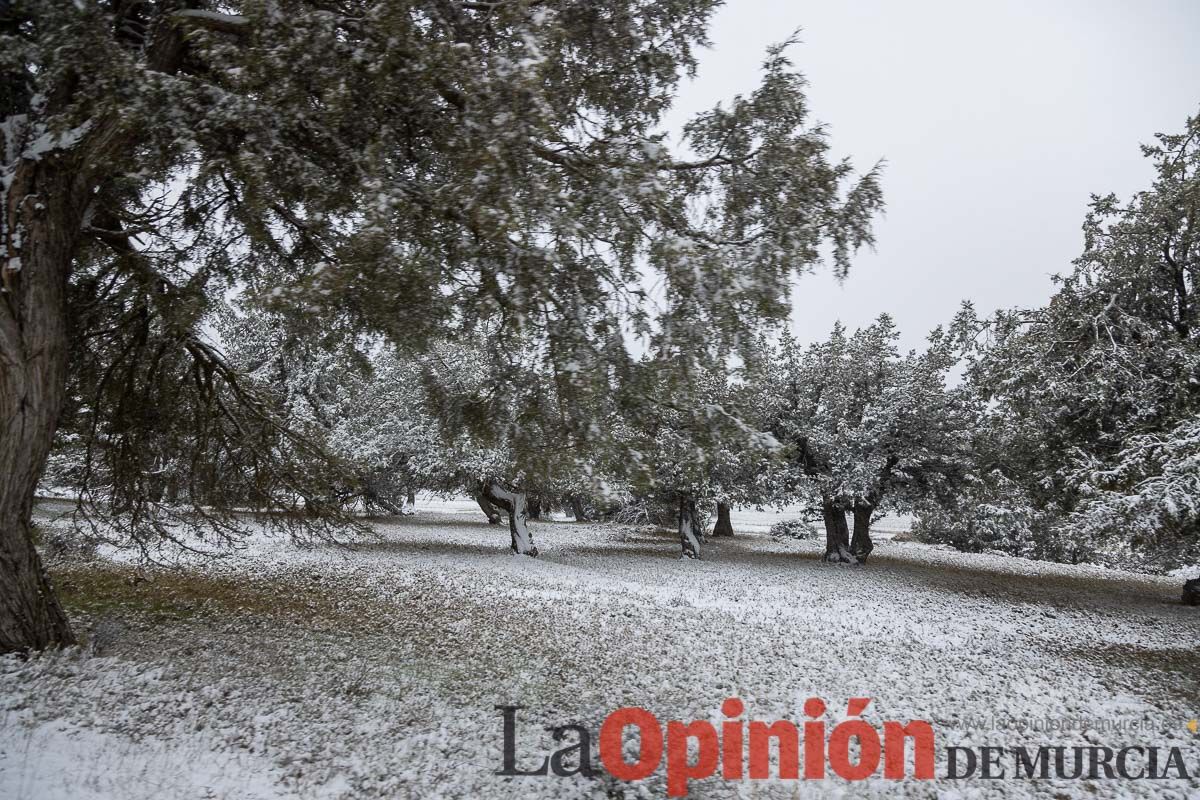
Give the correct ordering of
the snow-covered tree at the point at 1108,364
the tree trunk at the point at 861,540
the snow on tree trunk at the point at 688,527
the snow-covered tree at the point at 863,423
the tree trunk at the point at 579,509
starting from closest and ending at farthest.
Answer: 1. the snow-covered tree at the point at 1108,364
2. the snow-covered tree at the point at 863,423
3. the snow on tree trunk at the point at 688,527
4. the tree trunk at the point at 861,540
5. the tree trunk at the point at 579,509

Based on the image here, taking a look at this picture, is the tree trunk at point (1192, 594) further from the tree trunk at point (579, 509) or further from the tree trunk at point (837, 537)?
the tree trunk at point (579, 509)

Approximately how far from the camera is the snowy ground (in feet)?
16.5

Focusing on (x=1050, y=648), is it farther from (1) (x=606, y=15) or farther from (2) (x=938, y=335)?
(1) (x=606, y=15)

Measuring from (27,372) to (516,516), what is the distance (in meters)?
15.7

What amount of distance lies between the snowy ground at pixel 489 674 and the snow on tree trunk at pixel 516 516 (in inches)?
184

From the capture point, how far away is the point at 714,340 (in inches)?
231

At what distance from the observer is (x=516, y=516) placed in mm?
21078

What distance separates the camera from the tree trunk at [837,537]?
23016 millimetres

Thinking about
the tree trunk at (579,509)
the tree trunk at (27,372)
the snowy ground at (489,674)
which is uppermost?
the tree trunk at (27,372)

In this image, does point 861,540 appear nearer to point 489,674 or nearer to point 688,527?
point 688,527

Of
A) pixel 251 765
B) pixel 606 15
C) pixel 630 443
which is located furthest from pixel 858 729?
pixel 606 15

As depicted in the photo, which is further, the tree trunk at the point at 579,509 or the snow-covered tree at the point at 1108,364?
the tree trunk at the point at 579,509

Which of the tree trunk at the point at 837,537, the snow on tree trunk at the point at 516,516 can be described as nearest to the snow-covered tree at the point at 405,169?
the snow on tree trunk at the point at 516,516

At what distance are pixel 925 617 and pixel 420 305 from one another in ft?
38.4
